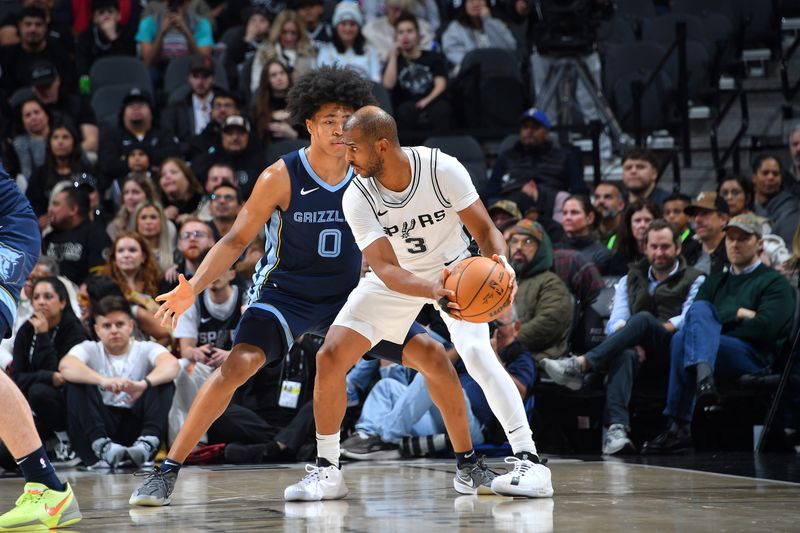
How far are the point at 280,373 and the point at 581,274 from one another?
7.06ft

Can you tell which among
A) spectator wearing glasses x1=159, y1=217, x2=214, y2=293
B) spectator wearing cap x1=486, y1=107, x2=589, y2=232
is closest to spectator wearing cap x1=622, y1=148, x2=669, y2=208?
spectator wearing cap x1=486, y1=107, x2=589, y2=232

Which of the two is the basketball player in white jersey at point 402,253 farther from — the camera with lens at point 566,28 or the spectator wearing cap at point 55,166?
the camera with lens at point 566,28

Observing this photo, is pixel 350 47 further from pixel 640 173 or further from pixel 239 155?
pixel 640 173

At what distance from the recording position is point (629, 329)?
25.0 feet

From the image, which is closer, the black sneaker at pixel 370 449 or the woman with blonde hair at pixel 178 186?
the black sneaker at pixel 370 449

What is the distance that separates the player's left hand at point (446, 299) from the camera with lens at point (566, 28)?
21.2 feet

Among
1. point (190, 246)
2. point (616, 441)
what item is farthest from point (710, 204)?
point (190, 246)

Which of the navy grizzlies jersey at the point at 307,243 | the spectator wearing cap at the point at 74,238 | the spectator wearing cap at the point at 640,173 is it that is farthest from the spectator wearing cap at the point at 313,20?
the navy grizzlies jersey at the point at 307,243

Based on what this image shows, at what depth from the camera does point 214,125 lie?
410 inches

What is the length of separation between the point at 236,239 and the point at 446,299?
3.51 ft

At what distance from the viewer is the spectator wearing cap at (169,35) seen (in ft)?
40.2

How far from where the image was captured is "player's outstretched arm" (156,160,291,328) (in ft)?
16.0

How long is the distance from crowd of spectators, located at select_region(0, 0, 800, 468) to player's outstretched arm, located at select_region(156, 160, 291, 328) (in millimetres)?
2181

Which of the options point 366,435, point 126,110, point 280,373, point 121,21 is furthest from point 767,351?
point 121,21
